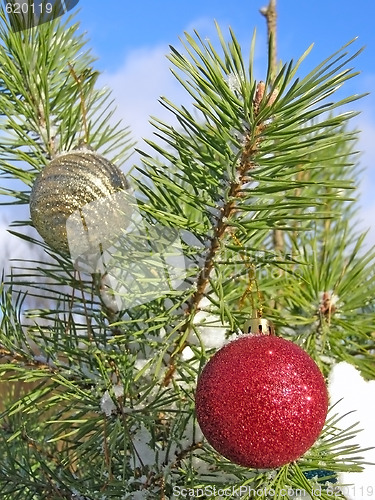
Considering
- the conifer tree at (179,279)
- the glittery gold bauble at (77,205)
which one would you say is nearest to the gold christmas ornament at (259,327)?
the conifer tree at (179,279)

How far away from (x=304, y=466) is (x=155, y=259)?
199 mm

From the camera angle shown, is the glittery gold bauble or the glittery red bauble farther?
the glittery gold bauble

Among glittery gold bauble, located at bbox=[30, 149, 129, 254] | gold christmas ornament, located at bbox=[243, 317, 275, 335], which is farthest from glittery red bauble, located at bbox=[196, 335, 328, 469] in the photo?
glittery gold bauble, located at bbox=[30, 149, 129, 254]

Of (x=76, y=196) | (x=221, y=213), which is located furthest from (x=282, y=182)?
(x=76, y=196)

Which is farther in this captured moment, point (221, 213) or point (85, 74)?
point (85, 74)

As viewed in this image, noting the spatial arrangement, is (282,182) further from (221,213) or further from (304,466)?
(304,466)

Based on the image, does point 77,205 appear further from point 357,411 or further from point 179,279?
point 357,411

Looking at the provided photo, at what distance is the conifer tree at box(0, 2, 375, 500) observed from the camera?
405 mm

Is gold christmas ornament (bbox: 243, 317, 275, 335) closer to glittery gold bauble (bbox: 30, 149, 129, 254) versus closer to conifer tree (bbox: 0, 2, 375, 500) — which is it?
conifer tree (bbox: 0, 2, 375, 500)

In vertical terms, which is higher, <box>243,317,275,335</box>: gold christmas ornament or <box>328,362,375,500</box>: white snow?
<box>243,317,275,335</box>: gold christmas ornament

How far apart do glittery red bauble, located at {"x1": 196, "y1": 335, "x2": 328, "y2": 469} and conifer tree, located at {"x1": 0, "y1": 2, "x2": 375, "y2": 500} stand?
6 cm

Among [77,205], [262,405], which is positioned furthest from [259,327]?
[77,205]

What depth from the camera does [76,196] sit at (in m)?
0.48

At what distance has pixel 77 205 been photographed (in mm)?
478
